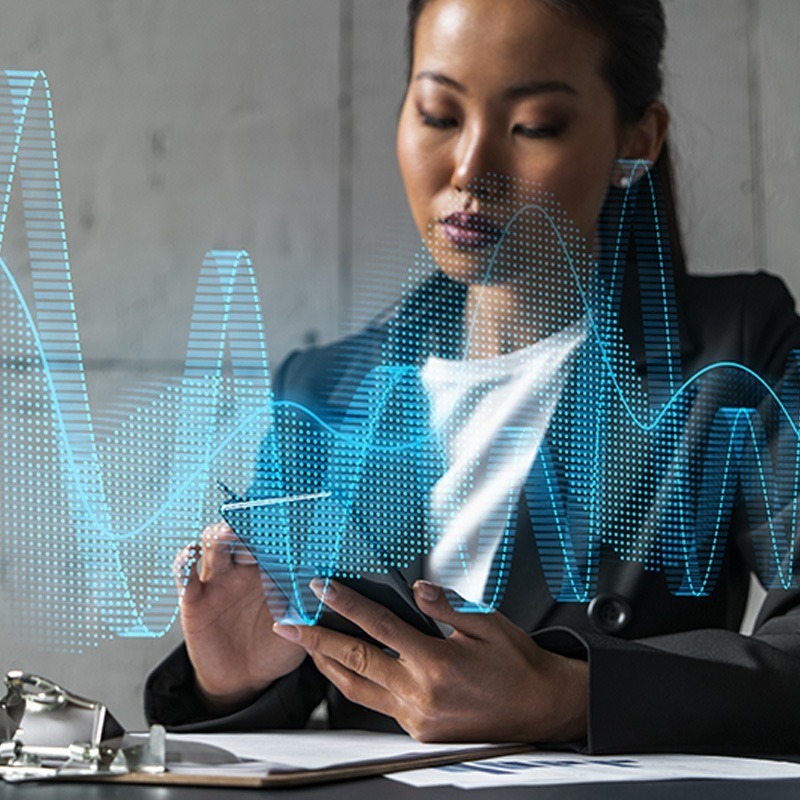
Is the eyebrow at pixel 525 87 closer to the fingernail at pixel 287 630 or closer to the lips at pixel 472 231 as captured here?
the lips at pixel 472 231

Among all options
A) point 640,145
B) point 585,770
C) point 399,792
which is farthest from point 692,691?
point 640,145

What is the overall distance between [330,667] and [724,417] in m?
0.37

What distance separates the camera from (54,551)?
639 millimetres

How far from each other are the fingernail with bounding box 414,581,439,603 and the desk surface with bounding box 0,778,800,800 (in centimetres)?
13

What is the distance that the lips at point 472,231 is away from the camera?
0.77m

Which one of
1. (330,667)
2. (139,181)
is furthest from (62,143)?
(330,667)

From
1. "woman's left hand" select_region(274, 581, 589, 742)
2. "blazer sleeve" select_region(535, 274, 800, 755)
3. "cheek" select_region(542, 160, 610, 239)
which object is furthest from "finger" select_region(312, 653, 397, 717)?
"cheek" select_region(542, 160, 610, 239)

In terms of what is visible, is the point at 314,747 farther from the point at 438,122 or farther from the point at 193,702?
the point at 438,122

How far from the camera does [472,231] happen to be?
0.77m

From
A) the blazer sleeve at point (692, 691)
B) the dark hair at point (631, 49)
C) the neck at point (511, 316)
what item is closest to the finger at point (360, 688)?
the blazer sleeve at point (692, 691)

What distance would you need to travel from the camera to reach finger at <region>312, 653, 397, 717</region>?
24.9 inches

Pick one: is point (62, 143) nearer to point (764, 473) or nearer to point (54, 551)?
point (54, 551)

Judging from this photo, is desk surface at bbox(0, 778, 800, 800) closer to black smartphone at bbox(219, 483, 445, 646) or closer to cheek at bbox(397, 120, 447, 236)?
black smartphone at bbox(219, 483, 445, 646)

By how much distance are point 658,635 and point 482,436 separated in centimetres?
21
